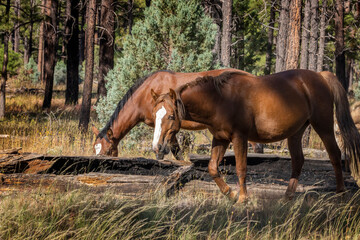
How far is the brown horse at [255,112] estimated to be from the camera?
5.16m

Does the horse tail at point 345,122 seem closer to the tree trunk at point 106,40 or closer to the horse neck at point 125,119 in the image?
the horse neck at point 125,119

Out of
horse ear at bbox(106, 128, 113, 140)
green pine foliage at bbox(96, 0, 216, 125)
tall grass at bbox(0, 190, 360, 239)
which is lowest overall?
tall grass at bbox(0, 190, 360, 239)

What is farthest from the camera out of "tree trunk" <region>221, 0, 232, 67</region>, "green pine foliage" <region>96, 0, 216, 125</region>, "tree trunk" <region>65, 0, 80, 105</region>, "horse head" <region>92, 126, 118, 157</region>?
"tree trunk" <region>65, 0, 80, 105</region>

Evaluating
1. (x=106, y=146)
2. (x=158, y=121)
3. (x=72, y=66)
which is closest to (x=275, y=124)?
(x=158, y=121)

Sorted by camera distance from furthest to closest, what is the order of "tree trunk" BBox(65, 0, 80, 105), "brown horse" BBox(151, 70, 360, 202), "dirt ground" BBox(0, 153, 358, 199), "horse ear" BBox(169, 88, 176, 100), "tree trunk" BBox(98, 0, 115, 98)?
"tree trunk" BBox(65, 0, 80, 105) < "tree trunk" BBox(98, 0, 115, 98) < "dirt ground" BBox(0, 153, 358, 199) < "brown horse" BBox(151, 70, 360, 202) < "horse ear" BBox(169, 88, 176, 100)

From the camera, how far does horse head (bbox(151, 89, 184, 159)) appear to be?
4.89m

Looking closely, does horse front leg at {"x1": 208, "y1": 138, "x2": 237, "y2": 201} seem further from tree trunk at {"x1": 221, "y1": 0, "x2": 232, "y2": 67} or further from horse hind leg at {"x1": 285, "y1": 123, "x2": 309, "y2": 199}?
tree trunk at {"x1": 221, "y1": 0, "x2": 232, "y2": 67}

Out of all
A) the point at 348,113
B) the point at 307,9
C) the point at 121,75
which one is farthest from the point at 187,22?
the point at 307,9

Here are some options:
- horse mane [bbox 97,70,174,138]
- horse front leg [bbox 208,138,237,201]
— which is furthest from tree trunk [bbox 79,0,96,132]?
horse front leg [bbox 208,138,237,201]

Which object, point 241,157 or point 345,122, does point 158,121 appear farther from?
point 345,122

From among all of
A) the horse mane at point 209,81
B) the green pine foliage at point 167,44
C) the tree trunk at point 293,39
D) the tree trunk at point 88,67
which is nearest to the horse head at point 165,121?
the horse mane at point 209,81

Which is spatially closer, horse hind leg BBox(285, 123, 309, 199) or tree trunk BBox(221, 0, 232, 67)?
horse hind leg BBox(285, 123, 309, 199)

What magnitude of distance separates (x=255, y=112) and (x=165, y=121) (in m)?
1.33

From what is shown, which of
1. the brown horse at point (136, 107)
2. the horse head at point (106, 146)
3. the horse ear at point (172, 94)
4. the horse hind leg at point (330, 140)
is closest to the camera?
the horse ear at point (172, 94)
